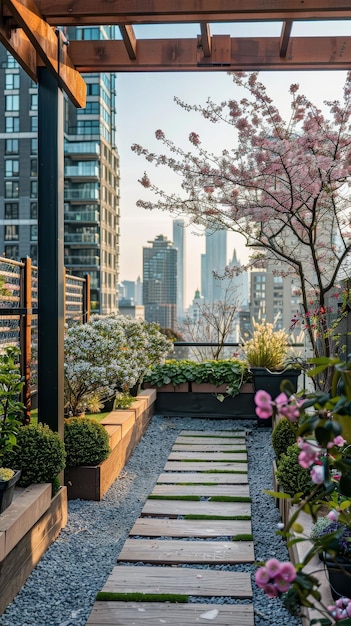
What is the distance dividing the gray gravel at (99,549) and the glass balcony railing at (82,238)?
29190 mm

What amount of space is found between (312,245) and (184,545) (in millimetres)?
2000

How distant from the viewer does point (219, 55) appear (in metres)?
3.38

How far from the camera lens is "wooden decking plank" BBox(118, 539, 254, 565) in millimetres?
2738

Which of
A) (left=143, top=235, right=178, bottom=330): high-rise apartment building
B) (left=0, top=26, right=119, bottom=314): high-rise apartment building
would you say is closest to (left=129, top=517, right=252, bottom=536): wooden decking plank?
(left=143, top=235, right=178, bottom=330): high-rise apartment building

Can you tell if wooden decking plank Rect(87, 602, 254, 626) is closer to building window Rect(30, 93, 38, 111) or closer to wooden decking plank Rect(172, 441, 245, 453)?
wooden decking plank Rect(172, 441, 245, 453)

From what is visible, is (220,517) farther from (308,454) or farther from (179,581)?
(308,454)

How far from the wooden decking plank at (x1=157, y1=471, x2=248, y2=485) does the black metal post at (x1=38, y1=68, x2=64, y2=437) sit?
1.24m

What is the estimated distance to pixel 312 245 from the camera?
3838 mm

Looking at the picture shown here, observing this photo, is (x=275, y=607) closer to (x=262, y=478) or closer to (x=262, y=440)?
(x=262, y=478)

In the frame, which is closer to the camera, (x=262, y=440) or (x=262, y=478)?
(x=262, y=478)

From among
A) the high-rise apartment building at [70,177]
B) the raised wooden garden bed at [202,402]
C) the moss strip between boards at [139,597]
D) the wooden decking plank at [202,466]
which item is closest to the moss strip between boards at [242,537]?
the moss strip between boards at [139,597]

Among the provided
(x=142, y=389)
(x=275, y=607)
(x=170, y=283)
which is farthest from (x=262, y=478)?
(x=170, y=283)

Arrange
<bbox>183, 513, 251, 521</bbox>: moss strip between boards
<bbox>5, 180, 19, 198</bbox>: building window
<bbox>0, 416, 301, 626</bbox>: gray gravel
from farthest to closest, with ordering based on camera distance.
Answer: <bbox>5, 180, 19, 198</bbox>: building window, <bbox>183, 513, 251, 521</bbox>: moss strip between boards, <bbox>0, 416, 301, 626</bbox>: gray gravel

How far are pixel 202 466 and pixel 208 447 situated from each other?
63 cm
